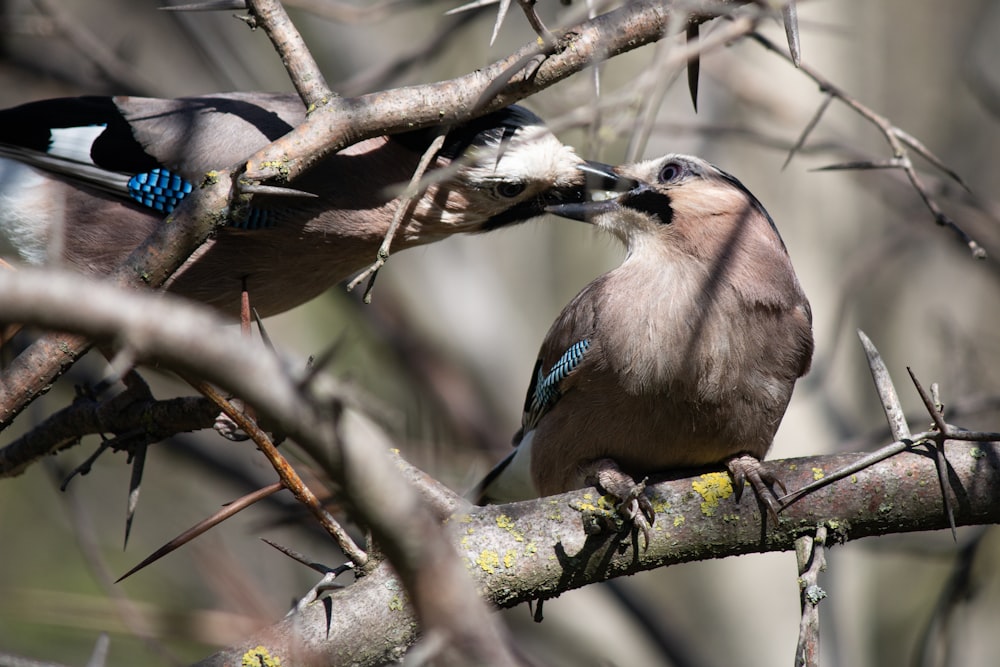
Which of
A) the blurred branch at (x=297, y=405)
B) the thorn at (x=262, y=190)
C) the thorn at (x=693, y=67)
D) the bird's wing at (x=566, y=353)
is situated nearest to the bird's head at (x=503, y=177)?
the bird's wing at (x=566, y=353)

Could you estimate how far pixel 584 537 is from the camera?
11.7ft

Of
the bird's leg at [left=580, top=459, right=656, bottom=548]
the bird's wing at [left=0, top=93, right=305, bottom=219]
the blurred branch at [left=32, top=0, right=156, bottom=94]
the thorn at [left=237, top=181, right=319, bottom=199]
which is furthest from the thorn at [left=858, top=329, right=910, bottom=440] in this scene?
the blurred branch at [left=32, top=0, right=156, bottom=94]

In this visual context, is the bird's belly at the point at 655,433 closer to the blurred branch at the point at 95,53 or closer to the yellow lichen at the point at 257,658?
the yellow lichen at the point at 257,658

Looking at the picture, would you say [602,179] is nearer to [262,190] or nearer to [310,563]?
[262,190]

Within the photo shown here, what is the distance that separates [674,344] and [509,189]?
48.6 inches

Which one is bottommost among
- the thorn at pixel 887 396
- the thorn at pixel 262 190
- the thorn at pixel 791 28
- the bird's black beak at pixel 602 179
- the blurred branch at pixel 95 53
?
the thorn at pixel 887 396

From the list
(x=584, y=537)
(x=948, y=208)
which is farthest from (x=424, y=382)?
(x=584, y=537)

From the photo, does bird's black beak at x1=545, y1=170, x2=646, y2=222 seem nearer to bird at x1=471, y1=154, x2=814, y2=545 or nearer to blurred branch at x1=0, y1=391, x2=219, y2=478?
bird at x1=471, y1=154, x2=814, y2=545

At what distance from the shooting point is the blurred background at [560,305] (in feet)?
25.1

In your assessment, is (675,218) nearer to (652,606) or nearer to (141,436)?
(141,436)

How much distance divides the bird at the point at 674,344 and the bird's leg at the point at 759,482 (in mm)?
11

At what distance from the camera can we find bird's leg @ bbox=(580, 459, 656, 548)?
137 inches

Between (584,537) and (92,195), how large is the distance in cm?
286

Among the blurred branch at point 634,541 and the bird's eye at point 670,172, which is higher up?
the bird's eye at point 670,172
